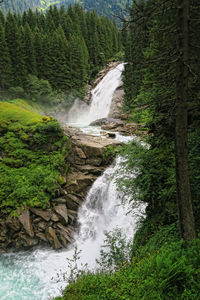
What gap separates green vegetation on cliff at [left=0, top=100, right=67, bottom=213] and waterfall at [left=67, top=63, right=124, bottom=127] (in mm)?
17620

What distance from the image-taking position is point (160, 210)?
21.3 ft

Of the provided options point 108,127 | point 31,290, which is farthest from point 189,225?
point 108,127

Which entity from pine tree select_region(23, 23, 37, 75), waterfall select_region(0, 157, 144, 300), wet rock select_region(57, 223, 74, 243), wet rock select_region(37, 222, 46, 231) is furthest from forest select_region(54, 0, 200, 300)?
pine tree select_region(23, 23, 37, 75)

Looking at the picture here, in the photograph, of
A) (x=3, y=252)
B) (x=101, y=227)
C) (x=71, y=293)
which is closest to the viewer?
(x=71, y=293)

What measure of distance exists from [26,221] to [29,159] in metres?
4.42

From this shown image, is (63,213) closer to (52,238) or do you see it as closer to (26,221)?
(52,238)

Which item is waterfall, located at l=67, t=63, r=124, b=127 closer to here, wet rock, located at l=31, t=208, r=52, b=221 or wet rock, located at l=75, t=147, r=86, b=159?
wet rock, located at l=75, t=147, r=86, b=159

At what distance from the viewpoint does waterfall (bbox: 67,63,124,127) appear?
106ft

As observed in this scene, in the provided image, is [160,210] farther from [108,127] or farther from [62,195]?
[108,127]

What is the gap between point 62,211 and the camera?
11.6 m

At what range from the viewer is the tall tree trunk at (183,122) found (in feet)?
12.1

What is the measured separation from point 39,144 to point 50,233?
20.0 ft

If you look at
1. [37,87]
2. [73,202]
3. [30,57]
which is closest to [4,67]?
[30,57]

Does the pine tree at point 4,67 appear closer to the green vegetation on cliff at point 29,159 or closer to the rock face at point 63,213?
the green vegetation on cliff at point 29,159
